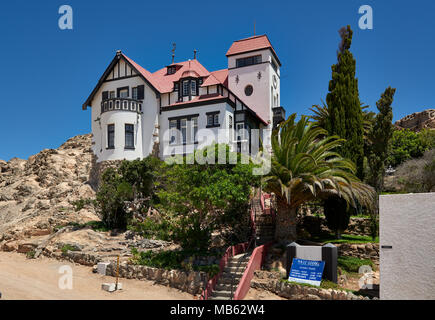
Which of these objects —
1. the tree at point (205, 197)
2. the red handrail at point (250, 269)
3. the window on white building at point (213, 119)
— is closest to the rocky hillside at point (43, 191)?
the tree at point (205, 197)

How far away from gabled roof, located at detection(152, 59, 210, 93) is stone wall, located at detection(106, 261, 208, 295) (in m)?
19.5

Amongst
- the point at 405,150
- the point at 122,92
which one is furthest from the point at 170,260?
the point at 405,150

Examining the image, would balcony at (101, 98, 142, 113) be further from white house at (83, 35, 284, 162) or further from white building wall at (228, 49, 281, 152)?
white building wall at (228, 49, 281, 152)

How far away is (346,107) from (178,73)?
65.0 feet

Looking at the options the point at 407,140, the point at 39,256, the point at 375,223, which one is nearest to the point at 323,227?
the point at 375,223

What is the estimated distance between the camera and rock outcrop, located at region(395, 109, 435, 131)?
4966cm

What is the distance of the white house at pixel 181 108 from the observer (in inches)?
1261

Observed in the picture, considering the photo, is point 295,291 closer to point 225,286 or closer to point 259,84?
point 225,286

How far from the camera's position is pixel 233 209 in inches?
750

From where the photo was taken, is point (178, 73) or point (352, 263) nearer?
point (352, 263)

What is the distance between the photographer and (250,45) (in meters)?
37.5
